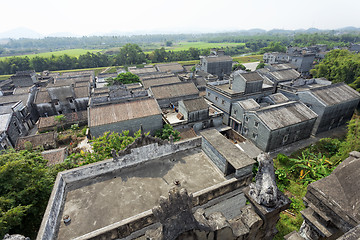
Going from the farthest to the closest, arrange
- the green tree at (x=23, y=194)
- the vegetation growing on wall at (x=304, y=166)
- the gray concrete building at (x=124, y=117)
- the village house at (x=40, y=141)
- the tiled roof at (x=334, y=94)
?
1. the tiled roof at (x=334, y=94)
2. the village house at (x=40, y=141)
3. the gray concrete building at (x=124, y=117)
4. the vegetation growing on wall at (x=304, y=166)
5. the green tree at (x=23, y=194)

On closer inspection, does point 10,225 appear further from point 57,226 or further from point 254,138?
point 254,138

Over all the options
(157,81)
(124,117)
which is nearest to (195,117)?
(124,117)

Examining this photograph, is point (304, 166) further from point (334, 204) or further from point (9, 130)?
point (9, 130)

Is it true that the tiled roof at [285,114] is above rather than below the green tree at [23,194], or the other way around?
below

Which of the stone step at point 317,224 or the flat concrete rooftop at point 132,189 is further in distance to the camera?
the flat concrete rooftop at point 132,189

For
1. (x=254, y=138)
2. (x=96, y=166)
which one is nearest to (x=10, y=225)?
(x=96, y=166)

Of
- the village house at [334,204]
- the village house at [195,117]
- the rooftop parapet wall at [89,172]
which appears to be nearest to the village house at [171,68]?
the village house at [195,117]

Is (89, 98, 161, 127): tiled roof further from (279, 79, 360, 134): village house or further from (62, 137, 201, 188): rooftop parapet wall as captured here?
(279, 79, 360, 134): village house

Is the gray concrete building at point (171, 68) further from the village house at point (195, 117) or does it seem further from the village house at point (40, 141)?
the village house at point (40, 141)

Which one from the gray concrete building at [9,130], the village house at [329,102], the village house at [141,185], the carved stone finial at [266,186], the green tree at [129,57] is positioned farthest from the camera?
the green tree at [129,57]
